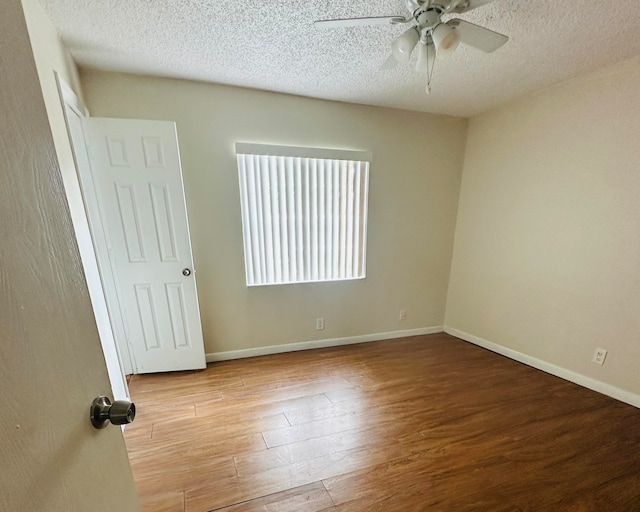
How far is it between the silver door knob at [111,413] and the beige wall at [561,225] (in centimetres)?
303

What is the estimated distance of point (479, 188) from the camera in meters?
2.80

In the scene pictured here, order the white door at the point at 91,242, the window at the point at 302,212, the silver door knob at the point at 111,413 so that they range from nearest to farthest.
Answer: the silver door knob at the point at 111,413, the white door at the point at 91,242, the window at the point at 302,212

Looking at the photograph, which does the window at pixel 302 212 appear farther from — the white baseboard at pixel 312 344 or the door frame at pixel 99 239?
the door frame at pixel 99 239

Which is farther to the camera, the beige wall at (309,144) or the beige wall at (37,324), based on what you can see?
the beige wall at (309,144)

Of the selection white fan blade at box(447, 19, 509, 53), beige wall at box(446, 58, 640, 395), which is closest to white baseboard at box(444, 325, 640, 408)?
beige wall at box(446, 58, 640, 395)

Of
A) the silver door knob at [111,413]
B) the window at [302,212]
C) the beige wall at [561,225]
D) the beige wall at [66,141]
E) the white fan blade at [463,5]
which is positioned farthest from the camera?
the window at [302,212]

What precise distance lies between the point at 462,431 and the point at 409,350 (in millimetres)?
1091

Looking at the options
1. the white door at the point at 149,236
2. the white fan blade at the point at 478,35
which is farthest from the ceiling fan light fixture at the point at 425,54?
the white door at the point at 149,236

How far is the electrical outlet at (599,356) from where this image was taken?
2.06 metres

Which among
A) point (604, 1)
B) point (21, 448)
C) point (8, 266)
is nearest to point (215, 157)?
point (8, 266)

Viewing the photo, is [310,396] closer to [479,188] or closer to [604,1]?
[479,188]

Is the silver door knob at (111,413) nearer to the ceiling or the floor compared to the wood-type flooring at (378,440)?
nearer to the ceiling

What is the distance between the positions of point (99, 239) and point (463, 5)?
266 cm

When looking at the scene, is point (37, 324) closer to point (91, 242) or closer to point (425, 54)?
point (91, 242)
